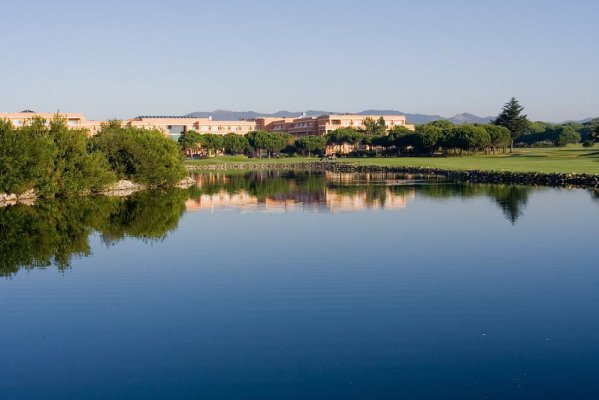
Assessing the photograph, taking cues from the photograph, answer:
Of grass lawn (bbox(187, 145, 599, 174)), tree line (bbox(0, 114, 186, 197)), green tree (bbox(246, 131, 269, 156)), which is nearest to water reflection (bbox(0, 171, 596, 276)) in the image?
tree line (bbox(0, 114, 186, 197))

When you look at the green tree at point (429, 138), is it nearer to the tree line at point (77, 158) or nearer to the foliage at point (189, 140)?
the foliage at point (189, 140)

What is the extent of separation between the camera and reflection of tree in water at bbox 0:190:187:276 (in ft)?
77.7

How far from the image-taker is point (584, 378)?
1110cm

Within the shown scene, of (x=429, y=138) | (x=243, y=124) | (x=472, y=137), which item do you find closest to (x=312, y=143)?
(x=243, y=124)

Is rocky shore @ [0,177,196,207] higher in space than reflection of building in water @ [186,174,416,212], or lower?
higher

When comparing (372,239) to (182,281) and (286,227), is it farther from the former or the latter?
(182,281)

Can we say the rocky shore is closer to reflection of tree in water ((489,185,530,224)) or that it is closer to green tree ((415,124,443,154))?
reflection of tree in water ((489,185,530,224))

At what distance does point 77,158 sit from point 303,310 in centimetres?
3877

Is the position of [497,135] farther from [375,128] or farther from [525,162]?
[375,128]

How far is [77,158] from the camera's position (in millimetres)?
49750

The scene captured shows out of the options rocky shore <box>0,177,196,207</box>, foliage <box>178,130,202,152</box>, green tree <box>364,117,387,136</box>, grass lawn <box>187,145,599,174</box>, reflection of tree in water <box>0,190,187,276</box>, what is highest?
green tree <box>364,117,387,136</box>

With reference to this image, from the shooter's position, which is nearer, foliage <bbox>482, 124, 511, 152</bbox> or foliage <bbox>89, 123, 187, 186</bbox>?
foliage <bbox>89, 123, 187, 186</bbox>

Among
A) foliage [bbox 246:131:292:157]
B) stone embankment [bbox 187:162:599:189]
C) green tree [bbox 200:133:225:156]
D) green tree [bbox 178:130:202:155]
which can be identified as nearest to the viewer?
stone embankment [bbox 187:162:599:189]

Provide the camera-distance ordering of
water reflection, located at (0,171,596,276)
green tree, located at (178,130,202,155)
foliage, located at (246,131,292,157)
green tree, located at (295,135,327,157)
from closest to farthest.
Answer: water reflection, located at (0,171,596,276) → green tree, located at (178,130,202,155) → foliage, located at (246,131,292,157) → green tree, located at (295,135,327,157)
